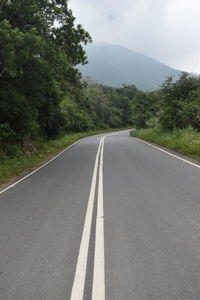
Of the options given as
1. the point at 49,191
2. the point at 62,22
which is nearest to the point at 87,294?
the point at 49,191

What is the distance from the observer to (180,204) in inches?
186

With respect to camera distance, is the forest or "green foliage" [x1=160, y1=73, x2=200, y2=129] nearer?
the forest

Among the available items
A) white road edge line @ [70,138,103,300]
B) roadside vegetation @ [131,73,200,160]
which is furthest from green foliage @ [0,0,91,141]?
roadside vegetation @ [131,73,200,160]

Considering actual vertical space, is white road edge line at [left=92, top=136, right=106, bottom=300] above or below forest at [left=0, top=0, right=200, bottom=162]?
below

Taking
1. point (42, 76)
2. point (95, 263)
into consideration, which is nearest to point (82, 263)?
point (95, 263)

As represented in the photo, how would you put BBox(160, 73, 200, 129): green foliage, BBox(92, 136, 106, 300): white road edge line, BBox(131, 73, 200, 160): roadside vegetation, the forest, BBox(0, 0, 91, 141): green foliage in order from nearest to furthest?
BBox(92, 136, 106, 300): white road edge line → BBox(0, 0, 91, 141): green foliage → the forest → BBox(131, 73, 200, 160): roadside vegetation → BBox(160, 73, 200, 129): green foliage

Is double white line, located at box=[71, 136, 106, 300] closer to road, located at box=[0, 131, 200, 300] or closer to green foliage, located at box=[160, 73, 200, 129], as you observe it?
road, located at box=[0, 131, 200, 300]

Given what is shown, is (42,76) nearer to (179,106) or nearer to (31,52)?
(31,52)

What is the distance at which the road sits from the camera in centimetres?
233

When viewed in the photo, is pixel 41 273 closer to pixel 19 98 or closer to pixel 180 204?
pixel 180 204

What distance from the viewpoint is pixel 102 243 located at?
3.26 meters

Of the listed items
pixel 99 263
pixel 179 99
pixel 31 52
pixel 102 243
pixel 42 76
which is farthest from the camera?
pixel 179 99

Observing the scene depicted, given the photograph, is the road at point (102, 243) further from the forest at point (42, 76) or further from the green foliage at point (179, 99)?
the green foliage at point (179, 99)

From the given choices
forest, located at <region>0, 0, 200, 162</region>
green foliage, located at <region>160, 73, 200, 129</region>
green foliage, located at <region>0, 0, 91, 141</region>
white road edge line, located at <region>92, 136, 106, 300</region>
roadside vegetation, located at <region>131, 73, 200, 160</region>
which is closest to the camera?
white road edge line, located at <region>92, 136, 106, 300</region>
